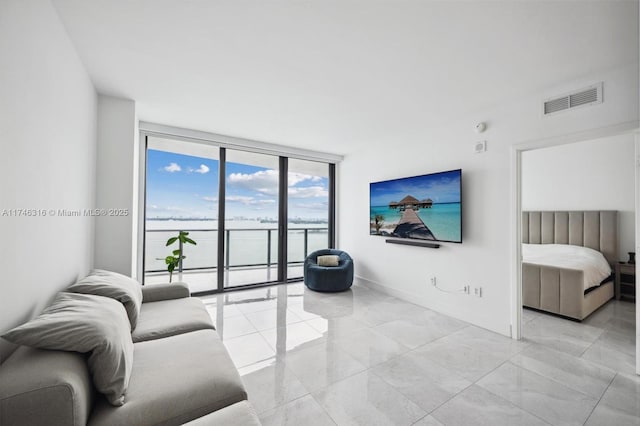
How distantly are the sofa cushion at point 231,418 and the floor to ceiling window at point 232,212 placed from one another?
3.58 m

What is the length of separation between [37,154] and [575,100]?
4164mm

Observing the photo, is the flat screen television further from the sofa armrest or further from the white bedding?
the sofa armrest

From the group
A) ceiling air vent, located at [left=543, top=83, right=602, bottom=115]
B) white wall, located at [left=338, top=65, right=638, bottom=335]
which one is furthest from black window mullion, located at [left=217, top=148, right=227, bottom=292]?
ceiling air vent, located at [left=543, top=83, right=602, bottom=115]

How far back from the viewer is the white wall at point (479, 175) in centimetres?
247

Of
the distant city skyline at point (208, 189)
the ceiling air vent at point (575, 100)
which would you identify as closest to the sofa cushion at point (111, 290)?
the distant city skyline at point (208, 189)

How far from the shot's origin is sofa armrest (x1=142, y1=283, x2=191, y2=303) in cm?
257

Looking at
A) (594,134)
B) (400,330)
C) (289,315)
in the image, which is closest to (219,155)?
(289,315)

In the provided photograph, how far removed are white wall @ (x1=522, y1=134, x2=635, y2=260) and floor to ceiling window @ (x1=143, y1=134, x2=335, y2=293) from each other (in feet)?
13.4

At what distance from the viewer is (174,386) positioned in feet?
4.23

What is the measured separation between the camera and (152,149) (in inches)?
185

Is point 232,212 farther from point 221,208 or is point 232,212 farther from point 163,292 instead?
point 163,292

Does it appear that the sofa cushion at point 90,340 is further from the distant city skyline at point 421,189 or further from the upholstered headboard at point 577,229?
the upholstered headboard at point 577,229

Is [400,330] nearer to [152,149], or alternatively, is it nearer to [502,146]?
[502,146]

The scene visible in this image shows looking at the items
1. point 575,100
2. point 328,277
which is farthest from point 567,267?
point 328,277
